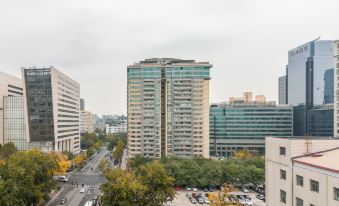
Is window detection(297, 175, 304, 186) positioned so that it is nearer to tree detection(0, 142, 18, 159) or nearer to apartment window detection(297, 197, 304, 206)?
apartment window detection(297, 197, 304, 206)

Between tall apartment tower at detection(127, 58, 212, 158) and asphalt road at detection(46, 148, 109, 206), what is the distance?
49.7ft

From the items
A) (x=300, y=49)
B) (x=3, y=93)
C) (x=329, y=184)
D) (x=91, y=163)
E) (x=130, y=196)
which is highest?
(x=300, y=49)

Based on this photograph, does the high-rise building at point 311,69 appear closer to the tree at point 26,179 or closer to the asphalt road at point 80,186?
the asphalt road at point 80,186

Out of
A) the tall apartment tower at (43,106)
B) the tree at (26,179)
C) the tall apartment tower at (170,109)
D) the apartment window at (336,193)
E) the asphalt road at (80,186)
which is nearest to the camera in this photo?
the apartment window at (336,193)

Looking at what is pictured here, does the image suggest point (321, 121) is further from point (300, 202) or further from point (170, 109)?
point (300, 202)

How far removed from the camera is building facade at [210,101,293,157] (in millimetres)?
129875

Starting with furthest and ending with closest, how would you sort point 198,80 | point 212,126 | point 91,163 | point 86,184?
1. point 212,126
2. point 91,163
3. point 198,80
4. point 86,184

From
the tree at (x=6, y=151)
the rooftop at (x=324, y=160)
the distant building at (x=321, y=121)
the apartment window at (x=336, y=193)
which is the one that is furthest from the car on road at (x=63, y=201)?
the distant building at (x=321, y=121)

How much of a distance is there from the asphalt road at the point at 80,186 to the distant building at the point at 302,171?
41.9m

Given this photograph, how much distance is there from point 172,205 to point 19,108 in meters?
73.2

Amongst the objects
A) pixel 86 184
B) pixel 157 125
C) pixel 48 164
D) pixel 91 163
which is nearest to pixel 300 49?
→ pixel 157 125

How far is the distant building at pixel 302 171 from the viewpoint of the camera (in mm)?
18859

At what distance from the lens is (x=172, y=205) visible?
53562 mm

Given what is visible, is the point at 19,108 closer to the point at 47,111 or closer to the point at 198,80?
the point at 47,111
